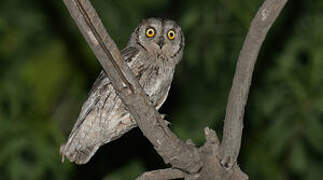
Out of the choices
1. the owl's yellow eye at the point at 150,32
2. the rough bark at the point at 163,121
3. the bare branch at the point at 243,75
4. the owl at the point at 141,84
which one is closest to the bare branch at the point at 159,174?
the rough bark at the point at 163,121

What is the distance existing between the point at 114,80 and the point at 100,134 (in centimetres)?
127

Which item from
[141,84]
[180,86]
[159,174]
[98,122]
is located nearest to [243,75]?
[159,174]

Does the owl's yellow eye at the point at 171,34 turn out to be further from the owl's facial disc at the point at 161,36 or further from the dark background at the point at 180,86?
the dark background at the point at 180,86

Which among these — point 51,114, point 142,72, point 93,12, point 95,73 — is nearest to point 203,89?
point 95,73

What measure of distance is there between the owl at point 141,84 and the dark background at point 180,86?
1.43 metres

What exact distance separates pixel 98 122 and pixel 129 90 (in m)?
1.16

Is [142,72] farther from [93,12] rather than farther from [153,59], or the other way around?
[93,12]

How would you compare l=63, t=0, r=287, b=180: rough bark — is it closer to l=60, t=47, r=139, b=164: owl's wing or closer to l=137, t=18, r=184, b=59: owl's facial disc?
l=60, t=47, r=139, b=164: owl's wing

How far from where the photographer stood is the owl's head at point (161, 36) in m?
4.33

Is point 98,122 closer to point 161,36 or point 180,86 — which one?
point 161,36

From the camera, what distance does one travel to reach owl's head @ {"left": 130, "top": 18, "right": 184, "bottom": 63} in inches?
170

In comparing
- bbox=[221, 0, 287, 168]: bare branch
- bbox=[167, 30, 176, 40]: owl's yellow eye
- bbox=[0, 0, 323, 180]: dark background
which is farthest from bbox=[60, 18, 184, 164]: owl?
bbox=[0, 0, 323, 180]: dark background

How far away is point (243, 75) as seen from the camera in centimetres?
311

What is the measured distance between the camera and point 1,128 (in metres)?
5.82
